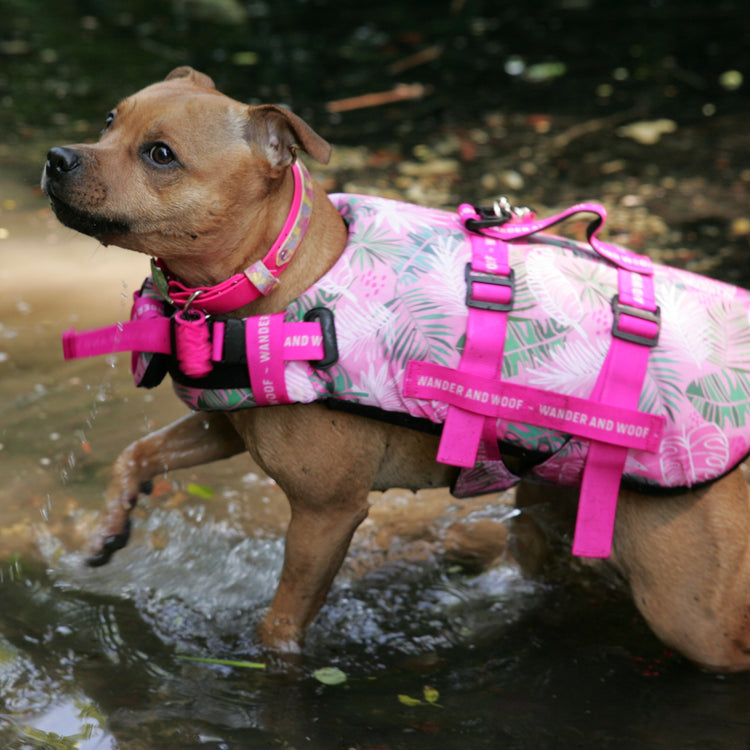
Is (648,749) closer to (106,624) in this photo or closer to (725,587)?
(725,587)

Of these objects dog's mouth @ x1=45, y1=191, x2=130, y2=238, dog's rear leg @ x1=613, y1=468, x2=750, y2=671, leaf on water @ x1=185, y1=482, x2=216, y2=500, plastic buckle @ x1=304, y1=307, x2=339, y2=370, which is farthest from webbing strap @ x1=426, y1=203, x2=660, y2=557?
leaf on water @ x1=185, y1=482, x2=216, y2=500

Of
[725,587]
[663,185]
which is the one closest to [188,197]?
[725,587]

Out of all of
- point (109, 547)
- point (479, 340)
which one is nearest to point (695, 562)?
point (479, 340)

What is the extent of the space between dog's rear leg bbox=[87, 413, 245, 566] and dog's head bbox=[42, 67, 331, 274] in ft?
3.11

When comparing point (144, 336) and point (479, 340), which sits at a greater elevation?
point (479, 340)

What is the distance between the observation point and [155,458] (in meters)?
3.85

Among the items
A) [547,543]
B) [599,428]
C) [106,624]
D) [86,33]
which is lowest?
[106,624]

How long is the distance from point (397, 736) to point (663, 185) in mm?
6000

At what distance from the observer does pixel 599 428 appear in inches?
126

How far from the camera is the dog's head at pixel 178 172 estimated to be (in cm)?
298

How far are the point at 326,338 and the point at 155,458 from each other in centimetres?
114

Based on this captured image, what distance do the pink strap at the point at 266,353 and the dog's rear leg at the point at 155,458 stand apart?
0.70m

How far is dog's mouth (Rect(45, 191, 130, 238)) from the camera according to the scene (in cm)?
298

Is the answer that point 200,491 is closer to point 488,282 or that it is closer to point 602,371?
point 488,282
